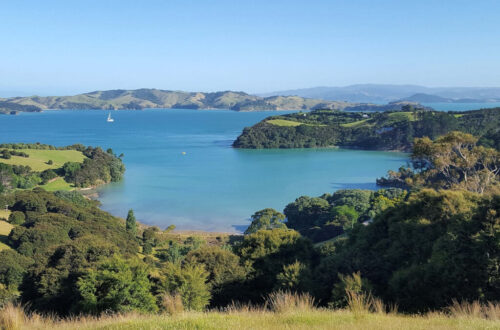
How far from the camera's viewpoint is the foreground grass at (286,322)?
201 inches

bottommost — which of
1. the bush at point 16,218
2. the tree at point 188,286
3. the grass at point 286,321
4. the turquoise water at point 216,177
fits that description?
the turquoise water at point 216,177

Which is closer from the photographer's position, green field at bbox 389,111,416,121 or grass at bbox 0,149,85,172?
grass at bbox 0,149,85,172

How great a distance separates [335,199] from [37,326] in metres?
30.2

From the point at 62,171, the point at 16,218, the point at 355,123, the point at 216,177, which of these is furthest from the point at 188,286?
the point at 355,123

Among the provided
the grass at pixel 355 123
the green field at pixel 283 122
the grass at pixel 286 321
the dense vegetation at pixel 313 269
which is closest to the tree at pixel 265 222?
the dense vegetation at pixel 313 269

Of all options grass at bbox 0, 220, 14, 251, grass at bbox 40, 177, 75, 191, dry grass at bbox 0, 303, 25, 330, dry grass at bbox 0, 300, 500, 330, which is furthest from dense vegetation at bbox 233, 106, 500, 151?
dry grass at bbox 0, 303, 25, 330

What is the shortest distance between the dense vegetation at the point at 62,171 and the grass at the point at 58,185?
0.43 meters

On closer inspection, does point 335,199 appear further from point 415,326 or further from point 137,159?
point 137,159

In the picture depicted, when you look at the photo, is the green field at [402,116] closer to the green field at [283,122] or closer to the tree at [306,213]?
the green field at [283,122]

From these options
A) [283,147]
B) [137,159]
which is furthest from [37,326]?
[283,147]

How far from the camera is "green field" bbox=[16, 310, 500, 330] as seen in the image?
509 centimetres

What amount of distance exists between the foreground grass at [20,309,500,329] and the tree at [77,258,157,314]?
288 centimetres

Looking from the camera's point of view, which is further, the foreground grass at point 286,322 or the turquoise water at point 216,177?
the turquoise water at point 216,177

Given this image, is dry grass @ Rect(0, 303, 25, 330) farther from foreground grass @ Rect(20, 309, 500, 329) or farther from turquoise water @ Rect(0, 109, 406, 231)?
turquoise water @ Rect(0, 109, 406, 231)
